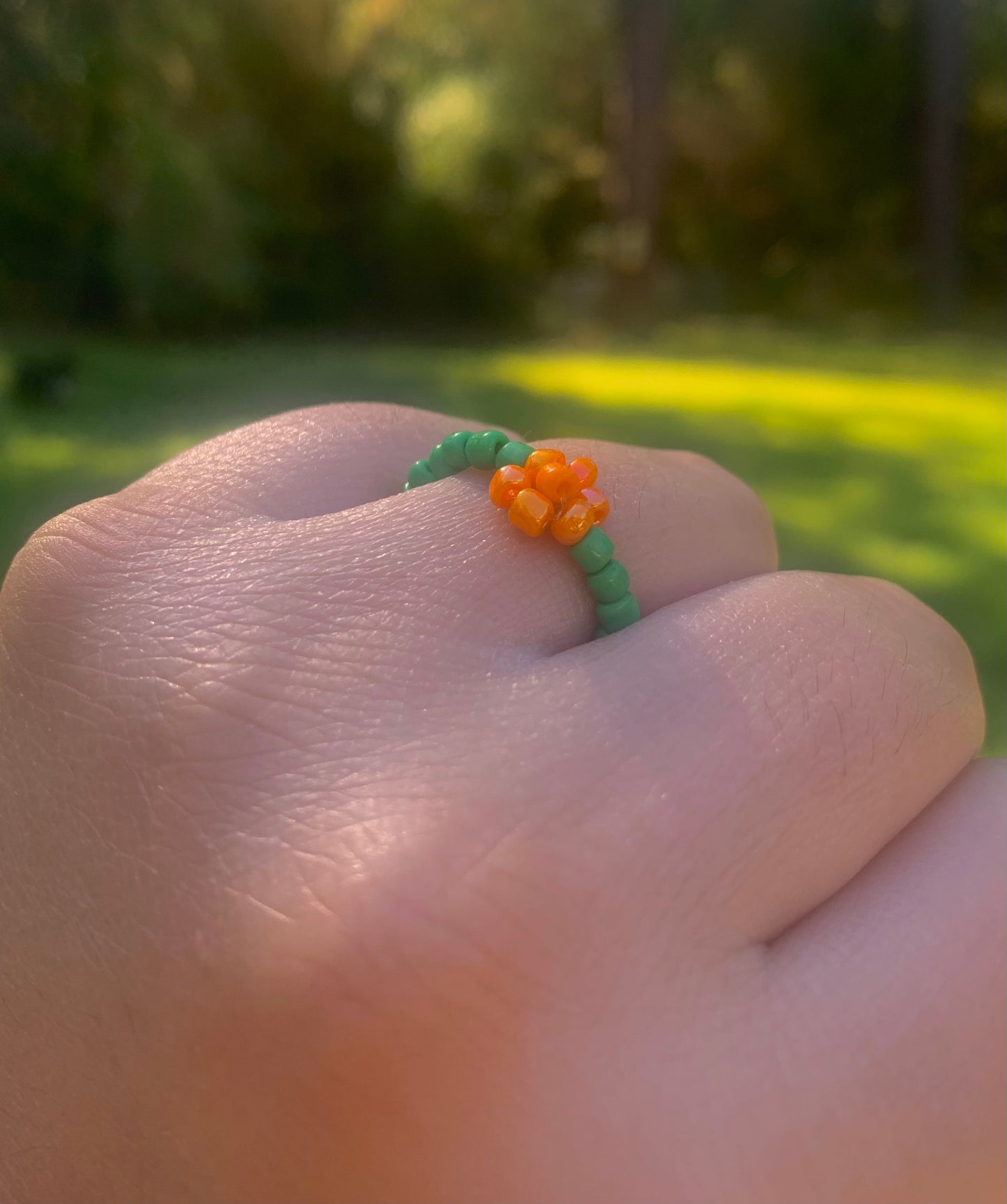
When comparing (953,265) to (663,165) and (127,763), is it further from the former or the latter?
(127,763)

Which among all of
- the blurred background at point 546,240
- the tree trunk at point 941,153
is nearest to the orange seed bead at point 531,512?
the blurred background at point 546,240

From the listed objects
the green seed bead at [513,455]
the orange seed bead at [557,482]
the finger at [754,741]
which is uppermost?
the green seed bead at [513,455]

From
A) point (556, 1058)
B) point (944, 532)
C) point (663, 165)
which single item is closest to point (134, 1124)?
point (556, 1058)

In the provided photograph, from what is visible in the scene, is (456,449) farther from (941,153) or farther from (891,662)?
(941,153)

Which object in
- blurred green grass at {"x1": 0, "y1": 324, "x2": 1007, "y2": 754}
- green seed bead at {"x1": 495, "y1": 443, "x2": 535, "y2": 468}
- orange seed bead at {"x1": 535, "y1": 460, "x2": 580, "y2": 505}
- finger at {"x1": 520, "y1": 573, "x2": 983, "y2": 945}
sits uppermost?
green seed bead at {"x1": 495, "y1": 443, "x2": 535, "y2": 468}

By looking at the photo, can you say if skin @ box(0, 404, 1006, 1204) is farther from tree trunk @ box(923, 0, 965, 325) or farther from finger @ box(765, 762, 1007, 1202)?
tree trunk @ box(923, 0, 965, 325)

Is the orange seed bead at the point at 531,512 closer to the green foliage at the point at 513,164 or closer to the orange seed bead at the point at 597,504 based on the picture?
the orange seed bead at the point at 597,504

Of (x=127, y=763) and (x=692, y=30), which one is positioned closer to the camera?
(x=127, y=763)

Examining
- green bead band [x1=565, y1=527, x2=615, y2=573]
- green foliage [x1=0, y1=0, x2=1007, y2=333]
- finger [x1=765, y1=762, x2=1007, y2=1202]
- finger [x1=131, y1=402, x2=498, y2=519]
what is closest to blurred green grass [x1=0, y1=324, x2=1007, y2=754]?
finger [x1=131, y1=402, x2=498, y2=519]
